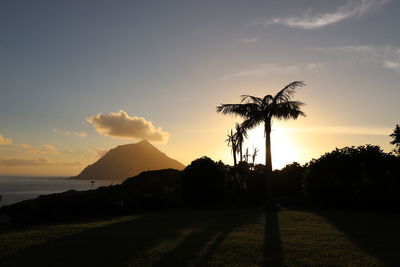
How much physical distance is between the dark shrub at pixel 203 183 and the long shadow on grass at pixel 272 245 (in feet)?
34.2

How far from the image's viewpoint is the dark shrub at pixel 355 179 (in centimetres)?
2497

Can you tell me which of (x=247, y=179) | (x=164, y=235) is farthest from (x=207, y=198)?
(x=164, y=235)

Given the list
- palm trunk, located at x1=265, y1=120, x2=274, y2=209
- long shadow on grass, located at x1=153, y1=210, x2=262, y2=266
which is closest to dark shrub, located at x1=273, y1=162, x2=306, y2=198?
palm trunk, located at x1=265, y1=120, x2=274, y2=209

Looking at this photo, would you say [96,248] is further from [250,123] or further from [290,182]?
[290,182]

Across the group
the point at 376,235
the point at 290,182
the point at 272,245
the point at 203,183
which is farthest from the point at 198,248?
the point at 290,182

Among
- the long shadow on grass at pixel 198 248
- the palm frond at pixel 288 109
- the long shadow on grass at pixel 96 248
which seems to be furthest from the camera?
the palm frond at pixel 288 109

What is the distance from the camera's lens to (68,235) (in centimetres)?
1445

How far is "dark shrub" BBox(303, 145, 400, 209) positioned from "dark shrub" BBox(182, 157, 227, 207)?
8036 millimetres

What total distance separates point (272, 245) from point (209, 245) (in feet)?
7.86

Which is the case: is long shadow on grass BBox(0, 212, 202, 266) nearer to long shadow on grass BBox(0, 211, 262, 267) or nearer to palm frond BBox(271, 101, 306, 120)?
long shadow on grass BBox(0, 211, 262, 267)

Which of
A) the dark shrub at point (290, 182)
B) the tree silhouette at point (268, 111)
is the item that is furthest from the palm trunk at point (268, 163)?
the dark shrub at point (290, 182)

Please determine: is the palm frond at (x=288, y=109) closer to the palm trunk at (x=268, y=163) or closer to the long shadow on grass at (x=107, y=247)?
the palm trunk at (x=268, y=163)

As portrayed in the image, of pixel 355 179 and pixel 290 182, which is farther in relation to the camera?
pixel 290 182

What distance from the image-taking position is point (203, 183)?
28281mm
